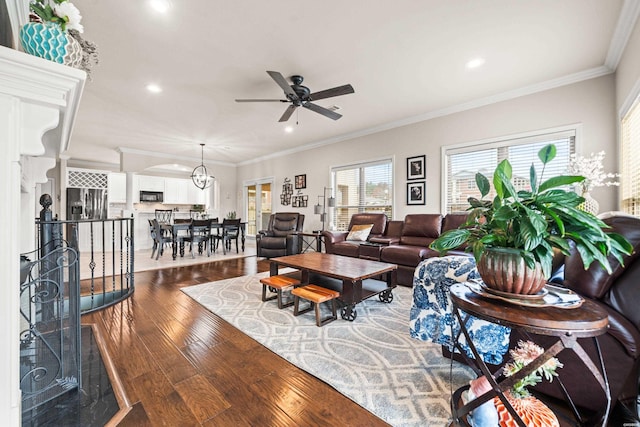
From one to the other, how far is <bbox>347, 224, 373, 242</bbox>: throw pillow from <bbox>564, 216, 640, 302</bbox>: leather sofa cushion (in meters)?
3.26

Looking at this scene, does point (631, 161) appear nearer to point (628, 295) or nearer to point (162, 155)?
point (628, 295)

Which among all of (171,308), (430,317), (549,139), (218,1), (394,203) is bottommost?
(171,308)

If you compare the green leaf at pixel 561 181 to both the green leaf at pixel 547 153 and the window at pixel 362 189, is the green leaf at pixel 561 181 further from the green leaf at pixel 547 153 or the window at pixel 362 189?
the window at pixel 362 189

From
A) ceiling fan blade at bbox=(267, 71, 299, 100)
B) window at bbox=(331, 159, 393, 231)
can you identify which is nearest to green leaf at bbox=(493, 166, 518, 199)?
ceiling fan blade at bbox=(267, 71, 299, 100)

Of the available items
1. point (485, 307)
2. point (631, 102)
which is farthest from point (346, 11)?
point (631, 102)

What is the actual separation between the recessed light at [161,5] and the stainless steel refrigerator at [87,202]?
22.3 feet

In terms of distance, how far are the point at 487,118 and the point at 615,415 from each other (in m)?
3.82

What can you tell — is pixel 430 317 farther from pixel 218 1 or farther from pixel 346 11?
pixel 218 1

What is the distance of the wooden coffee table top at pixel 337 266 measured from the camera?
2.57 m

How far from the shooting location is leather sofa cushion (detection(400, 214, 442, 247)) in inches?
167

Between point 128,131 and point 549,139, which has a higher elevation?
point 128,131

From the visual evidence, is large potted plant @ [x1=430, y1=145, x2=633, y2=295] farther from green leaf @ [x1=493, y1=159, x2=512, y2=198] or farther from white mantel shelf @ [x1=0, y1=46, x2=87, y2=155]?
white mantel shelf @ [x1=0, y1=46, x2=87, y2=155]

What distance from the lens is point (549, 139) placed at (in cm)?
356

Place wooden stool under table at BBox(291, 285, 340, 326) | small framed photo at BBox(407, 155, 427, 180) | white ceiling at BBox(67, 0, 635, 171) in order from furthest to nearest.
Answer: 1. small framed photo at BBox(407, 155, 427, 180)
2. wooden stool under table at BBox(291, 285, 340, 326)
3. white ceiling at BBox(67, 0, 635, 171)
